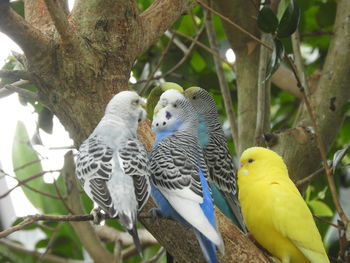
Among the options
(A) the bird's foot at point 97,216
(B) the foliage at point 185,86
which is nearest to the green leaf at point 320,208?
(B) the foliage at point 185,86

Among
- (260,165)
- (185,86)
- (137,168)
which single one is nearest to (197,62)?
(185,86)

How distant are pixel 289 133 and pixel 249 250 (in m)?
0.85

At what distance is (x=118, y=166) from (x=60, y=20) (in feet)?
2.12

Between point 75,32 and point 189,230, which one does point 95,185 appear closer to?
point 189,230

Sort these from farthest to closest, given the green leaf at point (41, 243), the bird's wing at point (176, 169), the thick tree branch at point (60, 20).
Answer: the green leaf at point (41, 243) → the thick tree branch at point (60, 20) → the bird's wing at point (176, 169)

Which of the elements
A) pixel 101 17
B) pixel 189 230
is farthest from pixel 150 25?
pixel 189 230

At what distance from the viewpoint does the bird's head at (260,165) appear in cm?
260

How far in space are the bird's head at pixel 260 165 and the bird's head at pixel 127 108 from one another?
545 millimetres

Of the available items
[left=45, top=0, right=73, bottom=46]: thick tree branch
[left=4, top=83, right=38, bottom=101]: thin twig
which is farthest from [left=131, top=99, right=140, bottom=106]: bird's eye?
[left=4, top=83, right=38, bottom=101]: thin twig

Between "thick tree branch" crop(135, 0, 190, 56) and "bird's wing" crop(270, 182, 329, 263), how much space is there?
882 mm

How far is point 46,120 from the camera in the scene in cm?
328

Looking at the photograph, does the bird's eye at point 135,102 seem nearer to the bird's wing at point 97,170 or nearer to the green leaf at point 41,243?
the bird's wing at point 97,170

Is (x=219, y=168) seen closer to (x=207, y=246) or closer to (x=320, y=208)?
(x=207, y=246)

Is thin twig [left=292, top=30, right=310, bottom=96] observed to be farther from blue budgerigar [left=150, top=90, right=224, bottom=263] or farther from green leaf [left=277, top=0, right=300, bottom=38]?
blue budgerigar [left=150, top=90, right=224, bottom=263]
